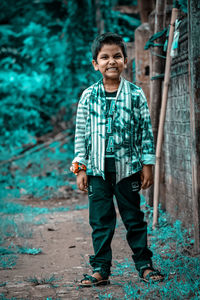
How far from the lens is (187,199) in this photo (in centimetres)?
379

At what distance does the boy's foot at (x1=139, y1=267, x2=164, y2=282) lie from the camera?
8.54 ft

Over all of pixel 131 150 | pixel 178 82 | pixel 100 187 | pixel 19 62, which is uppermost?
pixel 19 62

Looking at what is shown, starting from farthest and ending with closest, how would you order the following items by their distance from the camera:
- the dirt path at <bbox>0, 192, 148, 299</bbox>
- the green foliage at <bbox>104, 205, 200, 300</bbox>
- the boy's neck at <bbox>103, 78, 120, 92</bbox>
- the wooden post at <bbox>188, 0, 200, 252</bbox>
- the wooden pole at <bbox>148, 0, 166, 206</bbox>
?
the wooden pole at <bbox>148, 0, 166, 206</bbox>
the wooden post at <bbox>188, 0, 200, 252</bbox>
the boy's neck at <bbox>103, 78, 120, 92</bbox>
the dirt path at <bbox>0, 192, 148, 299</bbox>
the green foliage at <bbox>104, 205, 200, 300</bbox>

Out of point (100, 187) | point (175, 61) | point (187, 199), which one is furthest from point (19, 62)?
point (100, 187)

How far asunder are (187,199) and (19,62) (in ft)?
22.0

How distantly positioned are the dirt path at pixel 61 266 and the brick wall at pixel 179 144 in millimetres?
694

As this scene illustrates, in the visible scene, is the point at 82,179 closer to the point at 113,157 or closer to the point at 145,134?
the point at 113,157

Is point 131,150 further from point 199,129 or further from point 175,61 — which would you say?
point 175,61

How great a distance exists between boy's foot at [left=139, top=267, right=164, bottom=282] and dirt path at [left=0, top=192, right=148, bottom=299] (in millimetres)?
142

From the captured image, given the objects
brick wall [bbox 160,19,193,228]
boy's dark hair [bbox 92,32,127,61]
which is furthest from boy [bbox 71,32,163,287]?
brick wall [bbox 160,19,193,228]

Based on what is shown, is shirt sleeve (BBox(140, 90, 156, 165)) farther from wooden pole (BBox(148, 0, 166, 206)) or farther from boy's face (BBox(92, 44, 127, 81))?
wooden pole (BBox(148, 0, 166, 206))

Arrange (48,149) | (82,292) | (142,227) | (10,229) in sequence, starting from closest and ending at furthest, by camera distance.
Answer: (82,292), (142,227), (10,229), (48,149)

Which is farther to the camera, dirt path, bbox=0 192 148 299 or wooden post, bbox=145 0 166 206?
wooden post, bbox=145 0 166 206

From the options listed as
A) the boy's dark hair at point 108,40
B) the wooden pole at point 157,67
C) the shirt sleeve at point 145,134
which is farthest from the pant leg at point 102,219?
the wooden pole at point 157,67
